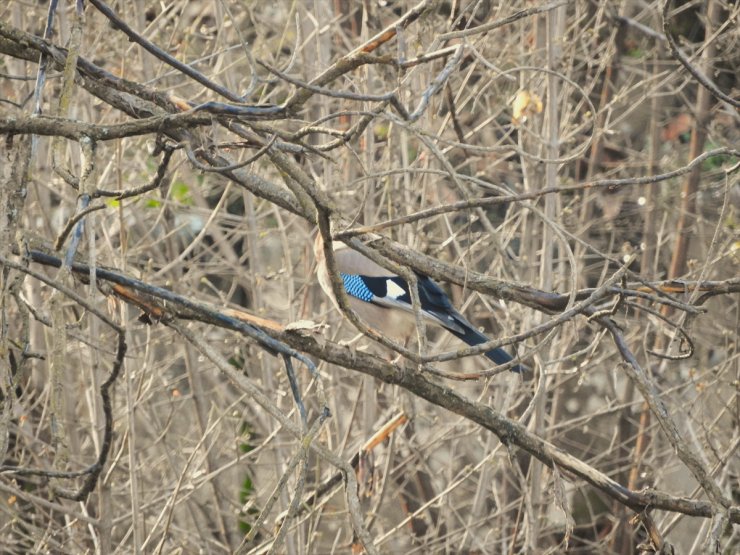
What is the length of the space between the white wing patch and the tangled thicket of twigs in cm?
27

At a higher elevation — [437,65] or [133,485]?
[437,65]

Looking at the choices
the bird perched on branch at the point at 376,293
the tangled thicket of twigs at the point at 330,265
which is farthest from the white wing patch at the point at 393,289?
the tangled thicket of twigs at the point at 330,265

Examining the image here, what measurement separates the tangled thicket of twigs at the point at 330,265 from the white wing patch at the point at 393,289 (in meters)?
0.27

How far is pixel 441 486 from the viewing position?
6.18 metres

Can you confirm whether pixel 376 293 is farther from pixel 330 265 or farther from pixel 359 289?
pixel 330 265

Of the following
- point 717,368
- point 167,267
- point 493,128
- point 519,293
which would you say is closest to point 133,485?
point 167,267

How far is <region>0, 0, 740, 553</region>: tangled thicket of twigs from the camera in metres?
2.70

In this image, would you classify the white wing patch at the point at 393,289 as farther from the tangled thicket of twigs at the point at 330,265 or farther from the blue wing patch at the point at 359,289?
the tangled thicket of twigs at the point at 330,265

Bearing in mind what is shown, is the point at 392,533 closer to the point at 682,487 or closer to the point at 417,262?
the point at 417,262

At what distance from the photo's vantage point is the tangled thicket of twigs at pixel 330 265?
2.70m

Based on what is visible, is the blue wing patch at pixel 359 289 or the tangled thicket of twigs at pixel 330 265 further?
the blue wing patch at pixel 359 289

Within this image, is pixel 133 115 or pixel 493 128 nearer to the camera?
pixel 133 115

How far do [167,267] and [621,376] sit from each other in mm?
3580

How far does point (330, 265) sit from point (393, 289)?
114 inches
